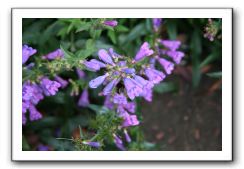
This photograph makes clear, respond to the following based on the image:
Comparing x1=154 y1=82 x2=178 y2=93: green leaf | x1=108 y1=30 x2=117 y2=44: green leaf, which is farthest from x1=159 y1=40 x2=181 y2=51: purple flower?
x1=154 y1=82 x2=178 y2=93: green leaf

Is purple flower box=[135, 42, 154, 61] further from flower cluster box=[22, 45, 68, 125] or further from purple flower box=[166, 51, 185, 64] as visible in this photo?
purple flower box=[166, 51, 185, 64]

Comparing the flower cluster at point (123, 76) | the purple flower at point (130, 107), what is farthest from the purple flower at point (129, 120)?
the purple flower at point (130, 107)

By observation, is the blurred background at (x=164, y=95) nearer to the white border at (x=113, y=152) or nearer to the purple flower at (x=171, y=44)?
the purple flower at (x=171, y=44)

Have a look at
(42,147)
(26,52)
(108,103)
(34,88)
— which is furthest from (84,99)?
(26,52)

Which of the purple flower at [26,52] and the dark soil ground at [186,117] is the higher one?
the purple flower at [26,52]

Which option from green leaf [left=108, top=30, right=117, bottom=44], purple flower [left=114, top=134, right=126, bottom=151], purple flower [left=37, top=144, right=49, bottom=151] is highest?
green leaf [left=108, top=30, right=117, bottom=44]

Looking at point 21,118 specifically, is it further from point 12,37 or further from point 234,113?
point 234,113

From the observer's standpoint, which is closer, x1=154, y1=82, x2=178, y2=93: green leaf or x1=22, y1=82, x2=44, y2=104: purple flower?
x1=22, y1=82, x2=44, y2=104: purple flower
